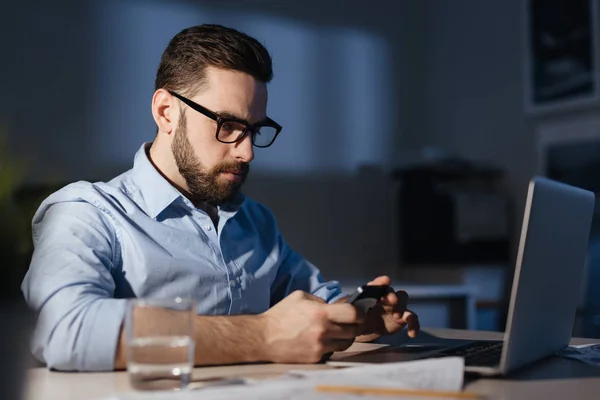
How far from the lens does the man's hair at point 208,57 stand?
148cm

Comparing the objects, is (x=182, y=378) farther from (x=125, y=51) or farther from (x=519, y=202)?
(x=519, y=202)

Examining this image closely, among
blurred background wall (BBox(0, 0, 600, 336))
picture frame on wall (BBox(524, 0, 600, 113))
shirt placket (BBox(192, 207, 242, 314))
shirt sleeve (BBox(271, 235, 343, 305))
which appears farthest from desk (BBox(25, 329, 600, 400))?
picture frame on wall (BBox(524, 0, 600, 113))

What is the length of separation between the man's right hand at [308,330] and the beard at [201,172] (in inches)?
17.9

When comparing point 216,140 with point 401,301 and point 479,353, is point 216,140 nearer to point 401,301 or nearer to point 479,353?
point 401,301

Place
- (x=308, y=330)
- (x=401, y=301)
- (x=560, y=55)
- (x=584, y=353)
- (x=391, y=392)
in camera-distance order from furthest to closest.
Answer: (x=560, y=55) → (x=401, y=301) → (x=584, y=353) → (x=308, y=330) → (x=391, y=392)

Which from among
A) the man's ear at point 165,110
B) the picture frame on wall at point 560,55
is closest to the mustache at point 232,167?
the man's ear at point 165,110

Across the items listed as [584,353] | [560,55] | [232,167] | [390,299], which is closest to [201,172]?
[232,167]

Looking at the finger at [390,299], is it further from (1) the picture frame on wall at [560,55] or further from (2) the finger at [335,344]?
(1) the picture frame on wall at [560,55]

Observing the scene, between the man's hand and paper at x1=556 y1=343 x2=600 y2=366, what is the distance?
0.25 meters

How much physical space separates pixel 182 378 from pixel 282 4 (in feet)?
9.30

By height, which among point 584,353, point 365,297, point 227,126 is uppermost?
point 227,126

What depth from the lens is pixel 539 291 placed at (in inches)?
39.8

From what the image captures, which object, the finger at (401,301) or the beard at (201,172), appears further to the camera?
the beard at (201,172)

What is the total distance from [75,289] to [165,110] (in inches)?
22.6
